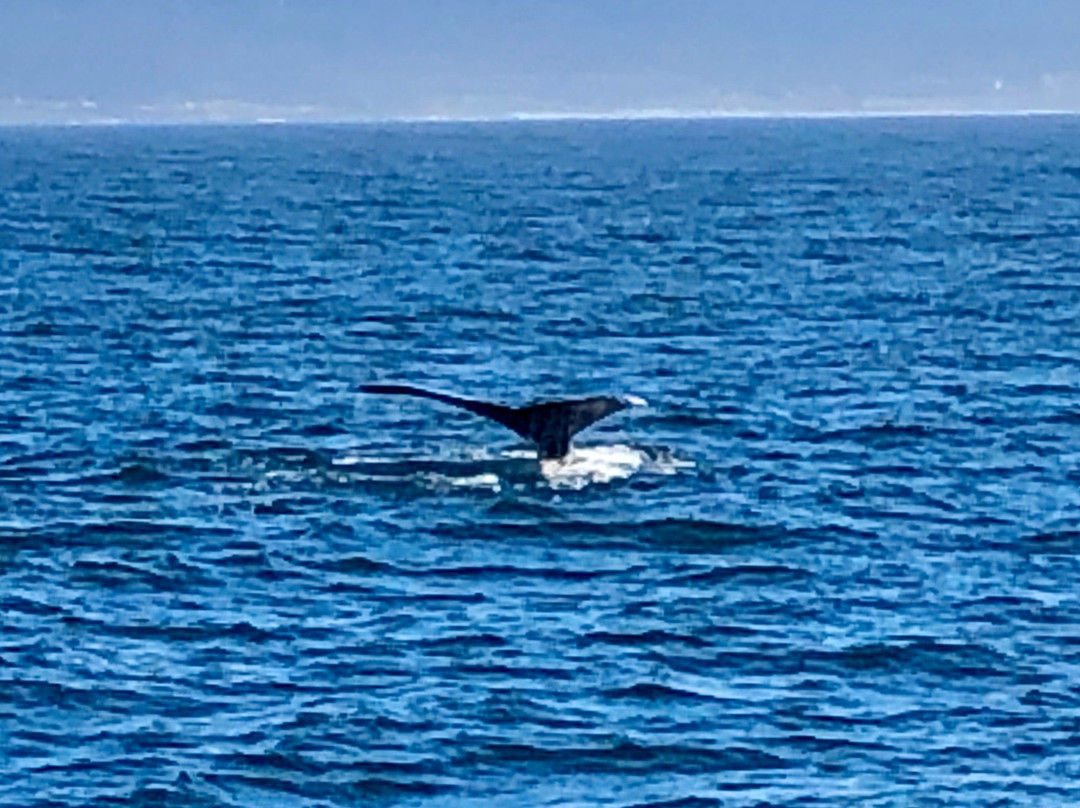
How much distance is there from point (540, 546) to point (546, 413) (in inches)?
119

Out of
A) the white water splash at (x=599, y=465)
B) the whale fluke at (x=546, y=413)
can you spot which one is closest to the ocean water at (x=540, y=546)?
the white water splash at (x=599, y=465)

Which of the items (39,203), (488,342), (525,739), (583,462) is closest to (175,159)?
(39,203)

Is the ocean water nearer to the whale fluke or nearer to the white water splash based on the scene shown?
the white water splash

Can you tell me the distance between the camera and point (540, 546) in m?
27.3

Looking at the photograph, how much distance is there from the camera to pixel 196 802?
65.3ft

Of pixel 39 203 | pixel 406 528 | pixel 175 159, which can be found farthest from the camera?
pixel 175 159

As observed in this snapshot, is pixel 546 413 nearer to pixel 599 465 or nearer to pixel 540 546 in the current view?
pixel 599 465

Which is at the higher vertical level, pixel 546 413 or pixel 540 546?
pixel 546 413

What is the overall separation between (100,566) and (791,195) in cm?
7312

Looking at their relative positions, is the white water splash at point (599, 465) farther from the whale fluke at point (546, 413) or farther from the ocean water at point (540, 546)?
the whale fluke at point (546, 413)

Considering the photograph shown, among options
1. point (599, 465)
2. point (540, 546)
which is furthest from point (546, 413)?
point (540, 546)

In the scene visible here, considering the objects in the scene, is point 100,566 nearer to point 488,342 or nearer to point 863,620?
point 863,620

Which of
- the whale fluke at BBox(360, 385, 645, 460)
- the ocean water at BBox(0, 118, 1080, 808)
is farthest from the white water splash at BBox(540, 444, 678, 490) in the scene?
the whale fluke at BBox(360, 385, 645, 460)

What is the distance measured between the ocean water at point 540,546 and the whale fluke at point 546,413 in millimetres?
396
